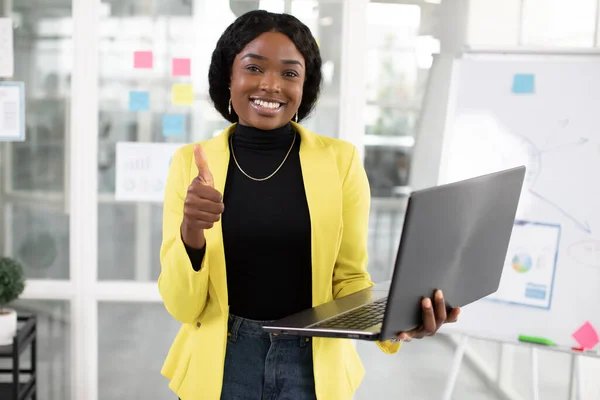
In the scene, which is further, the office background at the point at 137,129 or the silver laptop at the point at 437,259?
the office background at the point at 137,129

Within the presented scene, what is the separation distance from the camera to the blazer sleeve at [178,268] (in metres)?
1.24

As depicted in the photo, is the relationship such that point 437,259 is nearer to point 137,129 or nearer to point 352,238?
point 352,238

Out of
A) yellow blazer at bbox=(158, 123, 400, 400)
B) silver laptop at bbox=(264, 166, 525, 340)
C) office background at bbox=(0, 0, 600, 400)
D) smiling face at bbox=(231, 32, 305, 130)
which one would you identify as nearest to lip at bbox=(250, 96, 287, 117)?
smiling face at bbox=(231, 32, 305, 130)

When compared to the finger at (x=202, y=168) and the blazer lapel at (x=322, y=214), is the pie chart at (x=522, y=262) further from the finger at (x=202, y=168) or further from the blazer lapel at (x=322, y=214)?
the finger at (x=202, y=168)

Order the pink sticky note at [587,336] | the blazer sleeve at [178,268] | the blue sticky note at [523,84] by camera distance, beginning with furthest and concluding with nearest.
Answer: the blue sticky note at [523,84] → the pink sticky note at [587,336] → the blazer sleeve at [178,268]

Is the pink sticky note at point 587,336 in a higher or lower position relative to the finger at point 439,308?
lower

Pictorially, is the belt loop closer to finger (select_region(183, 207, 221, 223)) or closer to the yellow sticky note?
finger (select_region(183, 207, 221, 223))

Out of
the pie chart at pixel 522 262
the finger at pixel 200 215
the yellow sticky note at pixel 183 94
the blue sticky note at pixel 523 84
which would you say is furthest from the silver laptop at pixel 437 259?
the yellow sticky note at pixel 183 94

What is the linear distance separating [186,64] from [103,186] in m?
0.63

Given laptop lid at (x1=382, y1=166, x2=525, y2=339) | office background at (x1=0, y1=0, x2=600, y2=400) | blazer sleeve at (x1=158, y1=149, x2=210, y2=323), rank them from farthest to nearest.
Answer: office background at (x1=0, y1=0, x2=600, y2=400) < blazer sleeve at (x1=158, y1=149, x2=210, y2=323) < laptop lid at (x1=382, y1=166, x2=525, y2=339)

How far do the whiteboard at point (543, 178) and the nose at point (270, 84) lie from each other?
1.22 metres

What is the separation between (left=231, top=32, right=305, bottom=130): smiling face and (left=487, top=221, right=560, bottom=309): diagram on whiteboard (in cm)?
121

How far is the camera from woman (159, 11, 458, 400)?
1317 mm

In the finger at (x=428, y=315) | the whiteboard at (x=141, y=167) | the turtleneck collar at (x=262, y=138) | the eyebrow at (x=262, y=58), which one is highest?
the eyebrow at (x=262, y=58)
